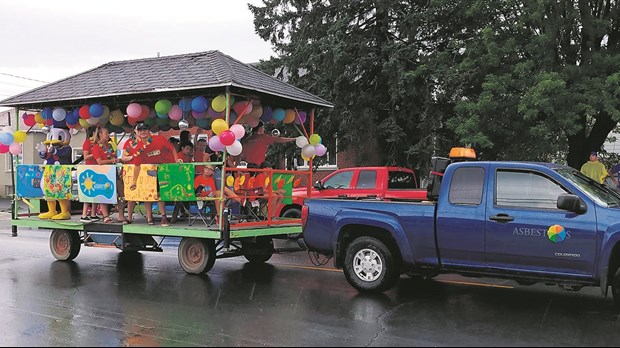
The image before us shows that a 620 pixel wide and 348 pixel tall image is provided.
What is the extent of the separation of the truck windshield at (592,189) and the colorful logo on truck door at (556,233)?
0.55 metres

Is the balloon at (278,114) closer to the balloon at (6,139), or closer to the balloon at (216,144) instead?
the balloon at (216,144)

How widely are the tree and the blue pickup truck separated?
6723 millimetres

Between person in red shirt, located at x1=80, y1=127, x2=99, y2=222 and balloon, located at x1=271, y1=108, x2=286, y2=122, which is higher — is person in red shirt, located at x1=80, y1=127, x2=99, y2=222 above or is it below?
below

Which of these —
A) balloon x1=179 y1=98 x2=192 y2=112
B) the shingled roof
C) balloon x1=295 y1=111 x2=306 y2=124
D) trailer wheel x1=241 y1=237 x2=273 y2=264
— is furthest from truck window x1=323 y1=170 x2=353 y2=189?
balloon x1=179 y1=98 x2=192 y2=112

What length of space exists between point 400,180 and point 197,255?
6.45 metres

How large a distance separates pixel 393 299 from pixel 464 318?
1.24m

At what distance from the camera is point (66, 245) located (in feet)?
37.3

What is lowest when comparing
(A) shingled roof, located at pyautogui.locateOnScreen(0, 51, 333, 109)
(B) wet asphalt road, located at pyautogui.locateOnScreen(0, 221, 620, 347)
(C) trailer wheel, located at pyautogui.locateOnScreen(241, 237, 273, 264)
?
(B) wet asphalt road, located at pyautogui.locateOnScreen(0, 221, 620, 347)

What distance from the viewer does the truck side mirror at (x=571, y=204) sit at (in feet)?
22.0

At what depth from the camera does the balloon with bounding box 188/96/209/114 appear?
9.92 metres

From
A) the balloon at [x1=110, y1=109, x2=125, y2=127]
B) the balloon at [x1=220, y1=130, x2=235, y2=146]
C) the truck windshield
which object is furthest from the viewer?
the balloon at [x1=110, y1=109, x2=125, y2=127]

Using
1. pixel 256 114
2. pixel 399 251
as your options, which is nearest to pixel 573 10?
pixel 256 114

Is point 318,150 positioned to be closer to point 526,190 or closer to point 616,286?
point 526,190

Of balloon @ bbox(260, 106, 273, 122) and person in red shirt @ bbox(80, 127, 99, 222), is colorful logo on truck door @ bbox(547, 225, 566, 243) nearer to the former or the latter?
balloon @ bbox(260, 106, 273, 122)
